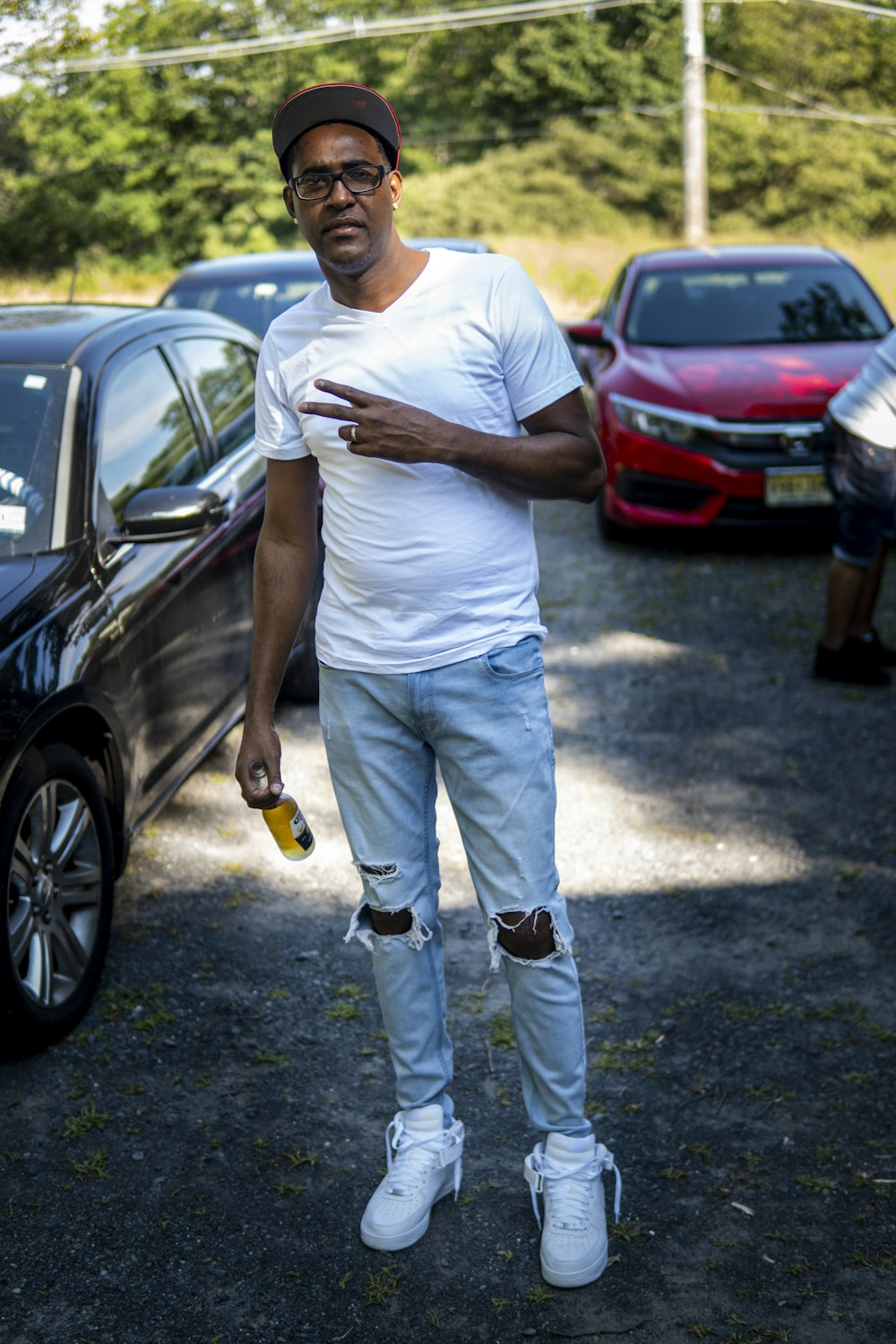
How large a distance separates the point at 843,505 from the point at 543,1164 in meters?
3.81

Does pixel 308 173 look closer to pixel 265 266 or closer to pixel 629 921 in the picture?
pixel 629 921

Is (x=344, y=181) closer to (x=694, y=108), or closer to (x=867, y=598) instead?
(x=867, y=598)

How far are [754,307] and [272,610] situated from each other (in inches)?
264

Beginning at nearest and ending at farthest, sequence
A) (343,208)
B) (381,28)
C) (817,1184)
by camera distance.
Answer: (343,208)
(817,1184)
(381,28)

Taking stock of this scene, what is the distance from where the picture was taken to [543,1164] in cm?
271

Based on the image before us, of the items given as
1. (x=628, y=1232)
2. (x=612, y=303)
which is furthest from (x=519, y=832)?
(x=612, y=303)

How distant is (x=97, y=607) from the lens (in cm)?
366

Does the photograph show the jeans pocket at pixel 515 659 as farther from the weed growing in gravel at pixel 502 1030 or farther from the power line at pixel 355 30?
the power line at pixel 355 30

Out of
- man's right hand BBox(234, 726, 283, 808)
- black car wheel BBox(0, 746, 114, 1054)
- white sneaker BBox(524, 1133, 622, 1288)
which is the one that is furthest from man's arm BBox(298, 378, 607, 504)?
black car wheel BBox(0, 746, 114, 1054)

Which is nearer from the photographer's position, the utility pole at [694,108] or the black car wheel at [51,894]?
the black car wheel at [51,894]

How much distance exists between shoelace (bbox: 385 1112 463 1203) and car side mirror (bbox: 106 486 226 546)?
1.77 meters

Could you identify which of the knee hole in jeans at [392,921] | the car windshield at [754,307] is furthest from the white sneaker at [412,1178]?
the car windshield at [754,307]

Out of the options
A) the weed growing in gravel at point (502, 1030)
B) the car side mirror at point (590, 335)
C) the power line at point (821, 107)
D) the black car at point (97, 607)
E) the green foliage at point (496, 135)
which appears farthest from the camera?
the green foliage at point (496, 135)

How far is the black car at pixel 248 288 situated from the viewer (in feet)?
27.3
